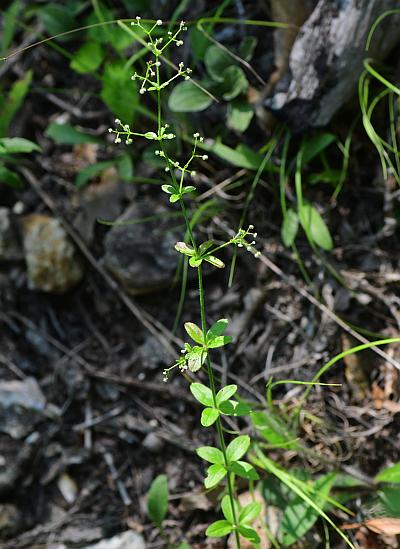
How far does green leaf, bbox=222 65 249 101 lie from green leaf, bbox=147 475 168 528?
142 centimetres

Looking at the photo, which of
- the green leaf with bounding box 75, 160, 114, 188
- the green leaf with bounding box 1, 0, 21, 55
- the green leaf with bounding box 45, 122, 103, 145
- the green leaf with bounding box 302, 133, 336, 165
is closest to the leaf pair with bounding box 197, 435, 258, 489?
the green leaf with bounding box 302, 133, 336, 165

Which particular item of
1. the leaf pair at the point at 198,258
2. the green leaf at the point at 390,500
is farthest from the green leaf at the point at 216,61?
the green leaf at the point at 390,500

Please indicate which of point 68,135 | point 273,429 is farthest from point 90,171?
point 273,429

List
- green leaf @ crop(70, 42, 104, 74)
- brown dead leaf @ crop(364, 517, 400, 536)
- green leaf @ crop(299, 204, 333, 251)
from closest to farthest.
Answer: brown dead leaf @ crop(364, 517, 400, 536) → green leaf @ crop(299, 204, 333, 251) → green leaf @ crop(70, 42, 104, 74)

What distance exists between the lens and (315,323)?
210cm

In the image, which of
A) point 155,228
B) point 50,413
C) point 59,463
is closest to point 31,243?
point 155,228

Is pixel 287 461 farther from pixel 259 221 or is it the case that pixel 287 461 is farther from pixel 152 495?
pixel 259 221

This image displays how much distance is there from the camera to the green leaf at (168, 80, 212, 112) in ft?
7.10

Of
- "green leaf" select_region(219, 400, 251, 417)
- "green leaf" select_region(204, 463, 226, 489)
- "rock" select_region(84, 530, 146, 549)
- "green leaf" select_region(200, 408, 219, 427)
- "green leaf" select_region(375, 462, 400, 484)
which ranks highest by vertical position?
"green leaf" select_region(200, 408, 219, 427)

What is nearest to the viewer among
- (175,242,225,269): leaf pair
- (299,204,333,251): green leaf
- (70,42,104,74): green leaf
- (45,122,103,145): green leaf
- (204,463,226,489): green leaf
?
(175,242,225,269): leaf pair

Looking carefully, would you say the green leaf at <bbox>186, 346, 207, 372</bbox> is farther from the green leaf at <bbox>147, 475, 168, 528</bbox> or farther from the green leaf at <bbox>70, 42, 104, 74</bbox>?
the green leaf at <bbox>70, 42, 104, 74</bbox>

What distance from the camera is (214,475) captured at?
1.34m

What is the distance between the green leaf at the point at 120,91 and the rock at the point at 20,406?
46.7 inches

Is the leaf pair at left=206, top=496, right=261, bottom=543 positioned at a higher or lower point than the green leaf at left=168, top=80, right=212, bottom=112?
lower
